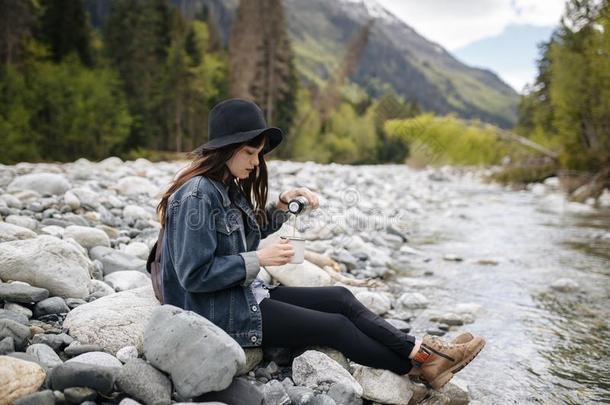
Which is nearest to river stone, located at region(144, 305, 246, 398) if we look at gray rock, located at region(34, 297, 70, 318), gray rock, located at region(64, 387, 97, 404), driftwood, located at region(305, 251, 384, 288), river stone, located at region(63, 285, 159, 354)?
gray rock, located at region(64, 387, 97, 404)

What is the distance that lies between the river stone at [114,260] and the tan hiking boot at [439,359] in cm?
279

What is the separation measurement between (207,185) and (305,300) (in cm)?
112

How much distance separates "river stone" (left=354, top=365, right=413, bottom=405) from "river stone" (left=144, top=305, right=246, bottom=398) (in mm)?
984

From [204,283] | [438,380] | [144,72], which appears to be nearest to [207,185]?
[204,283]

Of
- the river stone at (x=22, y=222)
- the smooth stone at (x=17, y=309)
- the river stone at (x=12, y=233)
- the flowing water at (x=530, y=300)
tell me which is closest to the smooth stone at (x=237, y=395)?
the smooth stone at (x=17, y=309)

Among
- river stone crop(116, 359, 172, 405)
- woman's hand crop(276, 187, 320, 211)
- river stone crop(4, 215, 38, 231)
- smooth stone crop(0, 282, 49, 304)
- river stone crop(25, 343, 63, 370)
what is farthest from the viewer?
river stone crop(4, 215, 38, 231)

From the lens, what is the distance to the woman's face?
9.37ft

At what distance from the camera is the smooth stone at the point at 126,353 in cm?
260

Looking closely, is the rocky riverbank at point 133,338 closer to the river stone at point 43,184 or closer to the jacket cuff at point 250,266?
the jacket cuff at point 250,266

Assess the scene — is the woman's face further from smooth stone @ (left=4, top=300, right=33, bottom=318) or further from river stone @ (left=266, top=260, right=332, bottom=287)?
river stone @ (left=266, top=260, right=332, bottom=287)

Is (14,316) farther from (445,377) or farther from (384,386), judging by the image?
(445,377)

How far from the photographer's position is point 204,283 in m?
2.55

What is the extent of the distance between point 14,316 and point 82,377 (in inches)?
38.6

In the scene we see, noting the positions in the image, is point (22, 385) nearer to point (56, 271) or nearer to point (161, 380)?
point (161, 380)
